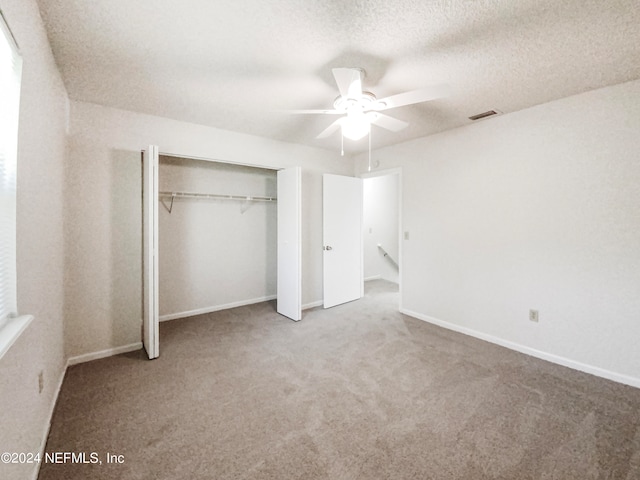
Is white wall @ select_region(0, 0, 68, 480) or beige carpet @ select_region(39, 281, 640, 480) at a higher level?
white wall @ select_region(0, 0, 68, 480)

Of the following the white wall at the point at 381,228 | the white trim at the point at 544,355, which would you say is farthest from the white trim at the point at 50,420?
the white wall at the point at 381,228

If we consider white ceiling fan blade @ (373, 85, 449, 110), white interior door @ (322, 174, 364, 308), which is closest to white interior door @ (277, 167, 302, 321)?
white interior door @ (322, 174, 364, 308)

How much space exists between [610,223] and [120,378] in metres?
4.45

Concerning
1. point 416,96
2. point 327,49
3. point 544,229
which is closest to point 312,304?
point 544,229

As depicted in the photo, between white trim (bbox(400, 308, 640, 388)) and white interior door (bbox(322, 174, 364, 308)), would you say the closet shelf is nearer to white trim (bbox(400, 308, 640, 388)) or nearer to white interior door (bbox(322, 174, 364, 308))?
white interior door (bbox(322, 174, 364, 308))

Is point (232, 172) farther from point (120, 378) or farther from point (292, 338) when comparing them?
point (120, 378)

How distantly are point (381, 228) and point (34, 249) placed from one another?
5772 mm

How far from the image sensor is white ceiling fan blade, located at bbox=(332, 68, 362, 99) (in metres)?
1.63

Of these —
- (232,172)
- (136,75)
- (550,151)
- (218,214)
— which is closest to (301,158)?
(232,172)

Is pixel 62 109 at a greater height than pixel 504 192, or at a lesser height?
greater

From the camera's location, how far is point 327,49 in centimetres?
182

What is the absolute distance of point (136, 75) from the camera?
2.18 m

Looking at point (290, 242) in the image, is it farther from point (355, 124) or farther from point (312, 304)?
point (355, 124)

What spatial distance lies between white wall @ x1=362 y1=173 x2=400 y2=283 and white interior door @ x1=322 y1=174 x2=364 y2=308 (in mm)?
1652
